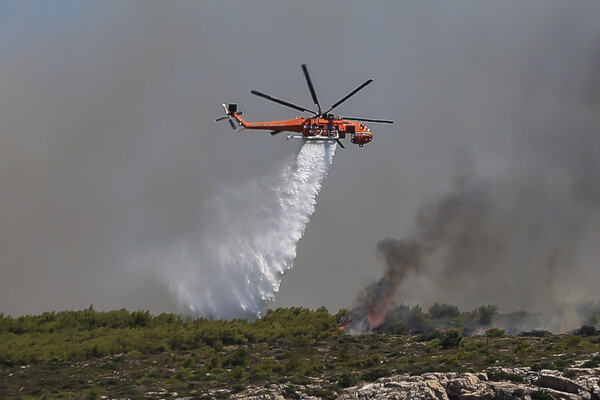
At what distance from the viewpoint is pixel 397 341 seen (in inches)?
3740

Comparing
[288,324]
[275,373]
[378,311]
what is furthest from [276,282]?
[378,311]

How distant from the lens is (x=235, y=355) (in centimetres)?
8756

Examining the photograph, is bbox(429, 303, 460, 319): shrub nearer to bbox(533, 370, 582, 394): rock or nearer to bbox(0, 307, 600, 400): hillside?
bbox(0, 307, 600, 400): hillside

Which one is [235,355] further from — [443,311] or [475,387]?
[443,311]

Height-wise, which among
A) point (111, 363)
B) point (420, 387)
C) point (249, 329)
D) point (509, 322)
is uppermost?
point (509, 322)

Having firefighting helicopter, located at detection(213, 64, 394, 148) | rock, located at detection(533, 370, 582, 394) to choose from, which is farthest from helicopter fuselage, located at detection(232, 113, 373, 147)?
rock, located at detection(533, 370, 582, 394)

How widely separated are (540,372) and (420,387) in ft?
29.1

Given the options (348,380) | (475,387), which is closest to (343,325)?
(348,380)

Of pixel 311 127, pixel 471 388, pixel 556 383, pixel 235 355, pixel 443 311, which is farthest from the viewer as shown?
pixel 443 311

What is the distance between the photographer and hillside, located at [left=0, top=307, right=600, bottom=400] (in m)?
77.4

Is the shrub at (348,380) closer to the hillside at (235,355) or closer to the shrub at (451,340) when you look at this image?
the hillside at (235,355)

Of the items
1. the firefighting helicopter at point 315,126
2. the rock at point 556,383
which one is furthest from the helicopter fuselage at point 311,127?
the rock at point 556,383

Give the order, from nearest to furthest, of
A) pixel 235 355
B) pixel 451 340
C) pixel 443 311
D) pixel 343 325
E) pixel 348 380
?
pixel 348 380 < pixel 235 355 < pixel 451 340 < pixel 343 325 < pixel 443 311

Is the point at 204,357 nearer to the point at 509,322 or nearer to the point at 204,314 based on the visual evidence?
the point at 204,314
